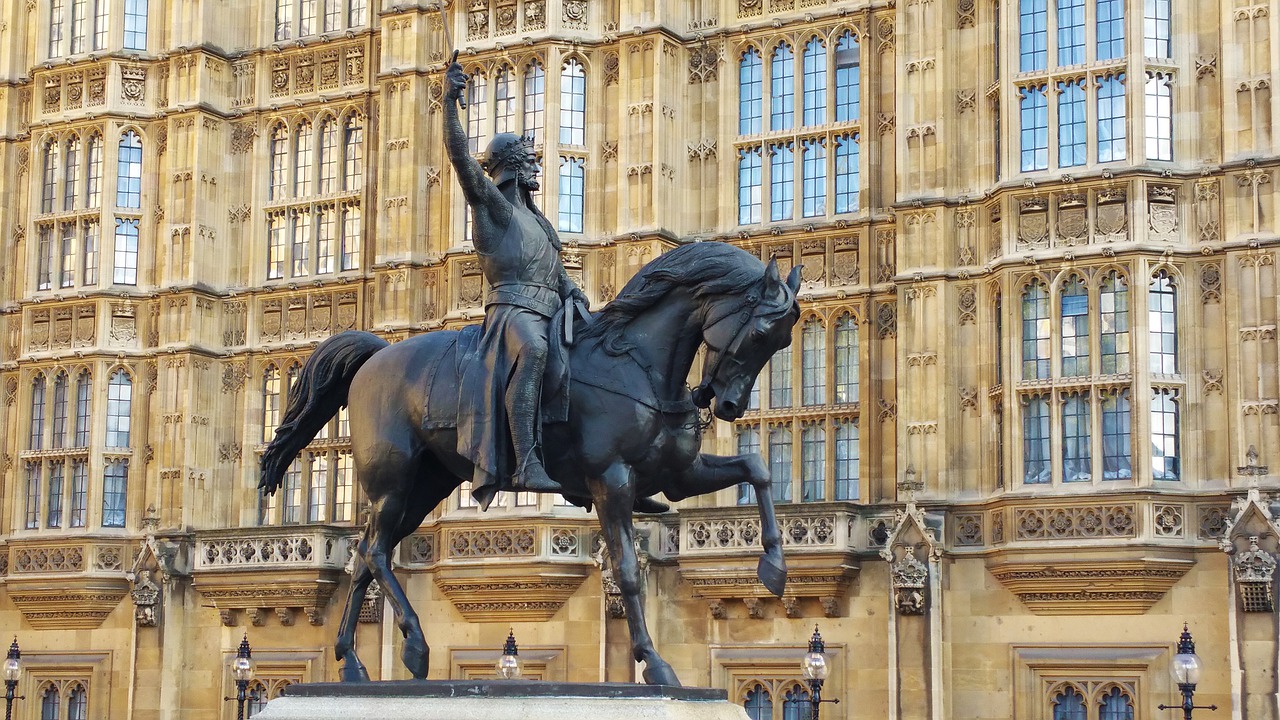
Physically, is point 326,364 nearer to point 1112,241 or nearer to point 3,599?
point 1112,241

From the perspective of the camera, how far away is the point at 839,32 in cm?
2944

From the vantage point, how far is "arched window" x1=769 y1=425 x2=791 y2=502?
29047 mm

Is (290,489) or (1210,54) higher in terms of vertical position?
(1210,54)

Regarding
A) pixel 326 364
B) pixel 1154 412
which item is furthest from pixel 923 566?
pixel 326 364

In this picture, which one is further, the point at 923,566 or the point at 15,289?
the point at 15,289

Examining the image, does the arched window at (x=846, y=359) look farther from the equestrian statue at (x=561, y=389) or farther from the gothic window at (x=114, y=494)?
the equestrian statue at (x=561, y=389)

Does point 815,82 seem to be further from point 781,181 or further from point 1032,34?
point 1032,34

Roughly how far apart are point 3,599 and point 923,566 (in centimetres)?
1787

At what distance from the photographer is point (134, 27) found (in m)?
35.2

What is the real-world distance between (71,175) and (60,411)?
441cm

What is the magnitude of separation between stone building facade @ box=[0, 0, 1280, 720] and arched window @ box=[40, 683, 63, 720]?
0.17m

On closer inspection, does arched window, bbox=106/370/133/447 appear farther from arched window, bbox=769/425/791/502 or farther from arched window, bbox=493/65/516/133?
arched window, bbox=769/425/791/502

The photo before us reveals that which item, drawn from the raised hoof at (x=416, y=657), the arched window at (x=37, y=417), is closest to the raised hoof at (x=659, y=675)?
the raised hoof at (x=416, y=657)

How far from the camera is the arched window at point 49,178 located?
35.2m
